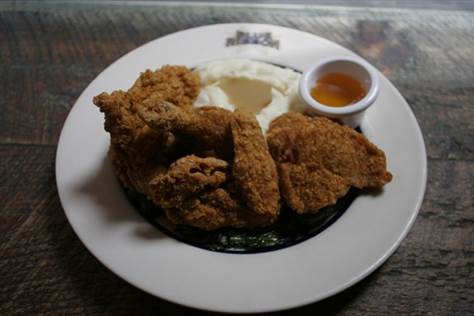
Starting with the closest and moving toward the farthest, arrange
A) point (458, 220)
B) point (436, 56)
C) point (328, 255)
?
point (328, 255), point (458, 220), point (436, 56)

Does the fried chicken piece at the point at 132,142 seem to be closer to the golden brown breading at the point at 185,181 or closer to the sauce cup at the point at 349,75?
the golden brown breading at the point at 185,181

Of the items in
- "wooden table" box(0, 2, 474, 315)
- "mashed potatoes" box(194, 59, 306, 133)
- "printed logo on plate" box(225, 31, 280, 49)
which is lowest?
"wooden table" box(0, 2, 474, 315)

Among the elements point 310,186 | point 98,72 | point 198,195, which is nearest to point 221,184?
point 198,195

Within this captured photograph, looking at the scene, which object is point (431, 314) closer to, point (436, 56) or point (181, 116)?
point (181, 116)

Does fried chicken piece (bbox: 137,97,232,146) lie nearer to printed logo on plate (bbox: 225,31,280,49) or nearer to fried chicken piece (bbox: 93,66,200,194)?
fried chicken piece (bbox: 93,66,200,194)

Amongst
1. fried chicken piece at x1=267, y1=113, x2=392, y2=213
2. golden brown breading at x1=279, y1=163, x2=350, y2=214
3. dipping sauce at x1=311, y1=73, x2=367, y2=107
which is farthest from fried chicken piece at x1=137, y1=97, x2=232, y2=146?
dipping sauce at x1=311, y1=73, x2=367, y2=107

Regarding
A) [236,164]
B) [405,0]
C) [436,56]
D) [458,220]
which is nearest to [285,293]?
[236,164]
